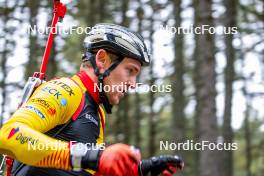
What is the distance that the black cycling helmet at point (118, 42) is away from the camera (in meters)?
3.79

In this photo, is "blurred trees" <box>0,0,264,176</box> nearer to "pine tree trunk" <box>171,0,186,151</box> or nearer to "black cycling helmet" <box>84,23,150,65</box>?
"pine tree trunk" <box>171,0,186,151</box>

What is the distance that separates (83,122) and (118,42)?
2.81ft

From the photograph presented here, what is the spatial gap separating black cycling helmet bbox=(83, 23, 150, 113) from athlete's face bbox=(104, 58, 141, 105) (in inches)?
1.4

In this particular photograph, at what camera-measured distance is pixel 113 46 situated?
3805 mm

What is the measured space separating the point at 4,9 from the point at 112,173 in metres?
13.4

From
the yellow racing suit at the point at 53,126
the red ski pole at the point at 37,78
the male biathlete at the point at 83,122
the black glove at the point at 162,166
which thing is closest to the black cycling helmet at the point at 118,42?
the male biathlete at the point at 83,122

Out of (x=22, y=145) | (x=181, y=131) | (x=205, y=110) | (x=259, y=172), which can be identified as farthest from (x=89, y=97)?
(x=259, y=172)

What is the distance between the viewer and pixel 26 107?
9.52 ft

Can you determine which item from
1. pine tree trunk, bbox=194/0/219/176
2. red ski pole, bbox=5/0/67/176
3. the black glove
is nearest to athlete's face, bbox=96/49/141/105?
red ski pole, bbox=5/0/67/176

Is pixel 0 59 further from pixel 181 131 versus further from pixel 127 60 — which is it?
pixel 127 60

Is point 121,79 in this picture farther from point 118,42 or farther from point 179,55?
point 179,55

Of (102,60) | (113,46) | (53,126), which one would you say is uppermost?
(113,46)

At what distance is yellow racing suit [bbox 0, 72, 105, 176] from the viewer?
2686mm

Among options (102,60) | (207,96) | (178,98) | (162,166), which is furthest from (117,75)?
(178,98)
